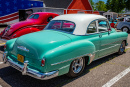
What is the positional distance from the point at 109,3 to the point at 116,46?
6667cm

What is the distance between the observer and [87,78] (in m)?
3.80

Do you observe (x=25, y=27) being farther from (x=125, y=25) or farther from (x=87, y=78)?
(x=125, y=25)

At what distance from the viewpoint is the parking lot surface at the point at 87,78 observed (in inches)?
136

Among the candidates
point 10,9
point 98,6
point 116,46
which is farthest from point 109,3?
point 116,46

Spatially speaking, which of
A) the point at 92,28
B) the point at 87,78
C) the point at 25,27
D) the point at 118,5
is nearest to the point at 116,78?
the point at 87,78

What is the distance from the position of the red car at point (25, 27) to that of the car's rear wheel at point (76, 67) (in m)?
3.75

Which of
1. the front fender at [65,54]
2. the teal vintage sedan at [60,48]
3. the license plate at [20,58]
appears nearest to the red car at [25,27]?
the teal vintage sedan at [60,48]

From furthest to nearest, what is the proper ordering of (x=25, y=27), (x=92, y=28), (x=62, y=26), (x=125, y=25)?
(x=125, y=25) < (x=25, y=27) < (x=92, y=28) < (x=62, y=26)

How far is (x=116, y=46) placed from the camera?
532 centimetres

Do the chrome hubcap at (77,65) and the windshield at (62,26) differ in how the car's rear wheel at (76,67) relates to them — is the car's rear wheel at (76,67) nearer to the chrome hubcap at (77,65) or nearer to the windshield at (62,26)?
the chrome hubcap at (77,65)

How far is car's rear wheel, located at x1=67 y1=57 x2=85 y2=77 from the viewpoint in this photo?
358 centimetres

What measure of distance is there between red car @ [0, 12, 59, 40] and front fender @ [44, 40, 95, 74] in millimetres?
3848

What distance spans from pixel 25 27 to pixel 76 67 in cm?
406

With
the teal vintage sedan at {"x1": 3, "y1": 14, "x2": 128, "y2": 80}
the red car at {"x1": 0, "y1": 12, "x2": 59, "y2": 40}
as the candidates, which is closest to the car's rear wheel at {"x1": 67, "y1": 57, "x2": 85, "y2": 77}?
the teal vintage sedan at {"x1": 3, "y1": 14, "x2": 128, "y2": 80}
